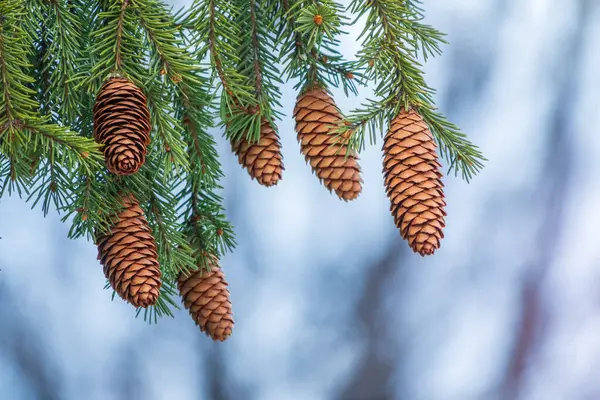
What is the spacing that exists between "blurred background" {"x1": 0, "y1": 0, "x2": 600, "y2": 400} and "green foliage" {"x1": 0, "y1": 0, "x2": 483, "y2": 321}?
3.68 feet

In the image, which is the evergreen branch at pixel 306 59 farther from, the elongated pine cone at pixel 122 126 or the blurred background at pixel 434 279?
the blurred background at pixel 434 279

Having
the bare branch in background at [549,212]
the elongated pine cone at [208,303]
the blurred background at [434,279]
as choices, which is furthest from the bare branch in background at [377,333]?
the elongated pine cone at [208,303]

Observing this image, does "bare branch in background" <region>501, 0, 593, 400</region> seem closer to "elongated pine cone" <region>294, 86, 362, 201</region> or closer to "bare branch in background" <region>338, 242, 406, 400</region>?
"bare branch in background" <region>338, 242, 406, 400</region>

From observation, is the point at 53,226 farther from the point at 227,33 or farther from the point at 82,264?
the point at 227,33

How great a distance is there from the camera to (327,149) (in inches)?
19.8

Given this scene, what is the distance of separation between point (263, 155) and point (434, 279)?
134 cm

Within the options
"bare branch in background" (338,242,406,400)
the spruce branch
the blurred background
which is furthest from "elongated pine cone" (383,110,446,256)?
"bare branch in background" (338,242,406,400)

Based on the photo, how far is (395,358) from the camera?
1799 mm

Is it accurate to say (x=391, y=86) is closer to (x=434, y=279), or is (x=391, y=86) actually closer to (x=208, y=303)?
(x=208, y=303)

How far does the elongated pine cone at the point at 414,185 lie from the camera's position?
0.46m

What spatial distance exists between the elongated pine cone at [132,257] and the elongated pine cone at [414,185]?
0.16 m

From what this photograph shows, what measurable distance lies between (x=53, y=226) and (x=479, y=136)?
98 cm

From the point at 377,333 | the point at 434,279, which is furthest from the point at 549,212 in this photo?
the point at 377,333

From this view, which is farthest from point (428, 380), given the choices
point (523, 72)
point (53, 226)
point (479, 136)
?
point (53, 226)
